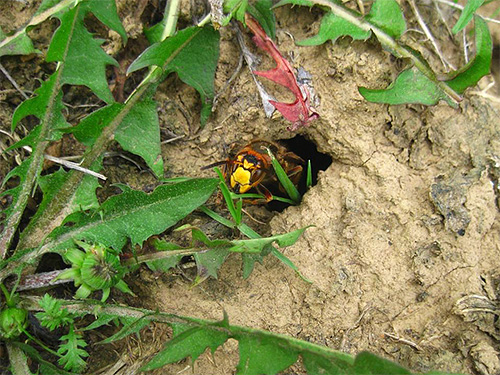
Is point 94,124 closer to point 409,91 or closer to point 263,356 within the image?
point 263,356

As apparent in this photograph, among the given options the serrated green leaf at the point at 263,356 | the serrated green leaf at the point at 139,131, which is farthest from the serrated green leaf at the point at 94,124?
the serrated green leaf at the point at 263,356

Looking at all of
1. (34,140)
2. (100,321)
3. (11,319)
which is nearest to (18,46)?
(34,140)

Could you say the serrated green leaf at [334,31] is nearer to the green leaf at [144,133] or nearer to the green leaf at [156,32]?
the green leaf at [156,32]

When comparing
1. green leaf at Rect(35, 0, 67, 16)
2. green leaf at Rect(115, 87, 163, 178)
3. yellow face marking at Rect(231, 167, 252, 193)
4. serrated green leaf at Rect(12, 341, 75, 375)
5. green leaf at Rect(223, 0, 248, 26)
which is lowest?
serrated green leaf at Rect(12, 341, 75, 375)

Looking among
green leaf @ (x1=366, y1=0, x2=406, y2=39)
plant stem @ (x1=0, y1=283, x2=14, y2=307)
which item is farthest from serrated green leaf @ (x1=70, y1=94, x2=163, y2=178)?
green leaf @ (x1=366, y1=0, x2=406, y2=39)

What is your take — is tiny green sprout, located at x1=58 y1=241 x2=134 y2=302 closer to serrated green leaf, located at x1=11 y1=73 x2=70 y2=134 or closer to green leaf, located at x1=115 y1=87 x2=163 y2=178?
green leaf, located at x1=115 y1=87 x2=163 y2=178
